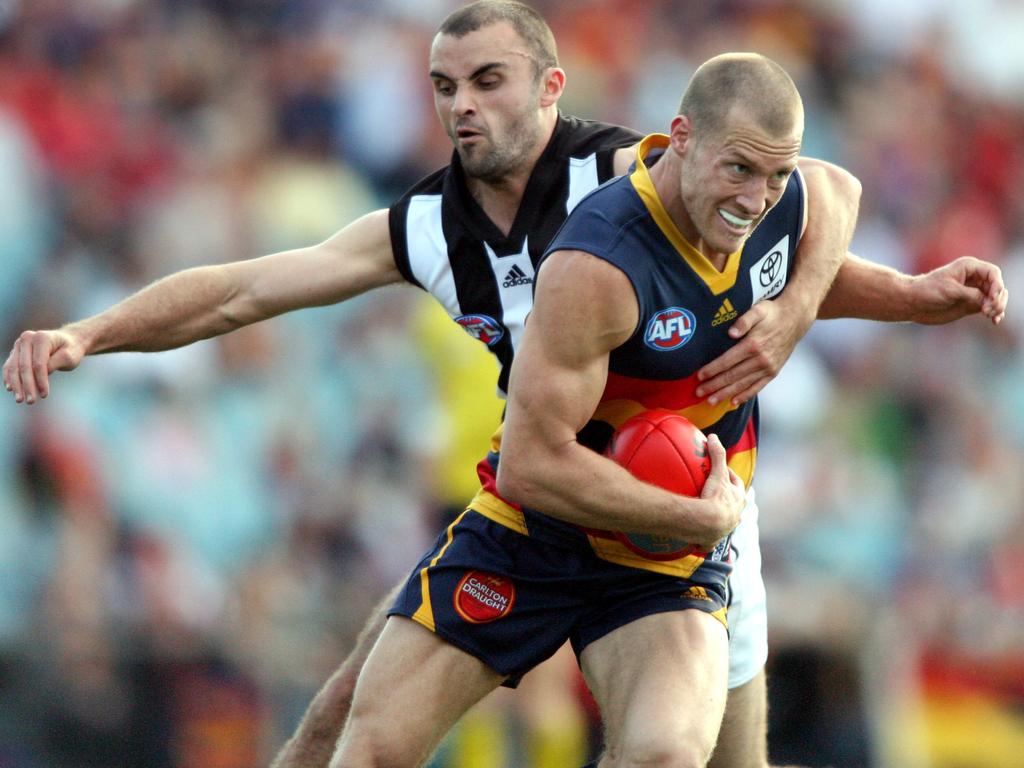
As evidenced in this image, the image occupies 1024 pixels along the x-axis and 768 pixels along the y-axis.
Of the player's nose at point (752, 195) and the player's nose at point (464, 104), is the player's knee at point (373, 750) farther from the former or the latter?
the player's nose at point (464, 104)

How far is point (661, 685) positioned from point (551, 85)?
2.22m

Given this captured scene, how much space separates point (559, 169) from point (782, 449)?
4.96 meters

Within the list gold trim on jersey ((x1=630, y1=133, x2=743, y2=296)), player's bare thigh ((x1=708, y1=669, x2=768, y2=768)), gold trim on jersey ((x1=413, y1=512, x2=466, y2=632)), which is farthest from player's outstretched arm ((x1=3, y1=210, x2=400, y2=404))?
player's bare thigh ((x1=708, y1=669, x2=768, y2=768))

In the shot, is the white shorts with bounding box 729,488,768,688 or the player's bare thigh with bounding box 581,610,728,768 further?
the white shorts with bounding box 729,488,768,688

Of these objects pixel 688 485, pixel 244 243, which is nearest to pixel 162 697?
pixel 244 243

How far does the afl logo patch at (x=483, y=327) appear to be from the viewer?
5.84 metres

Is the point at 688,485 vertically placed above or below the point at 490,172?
below

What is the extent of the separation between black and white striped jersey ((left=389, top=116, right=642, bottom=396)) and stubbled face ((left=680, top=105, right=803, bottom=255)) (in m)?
0.85

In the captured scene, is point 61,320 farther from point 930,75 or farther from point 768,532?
point 930,75

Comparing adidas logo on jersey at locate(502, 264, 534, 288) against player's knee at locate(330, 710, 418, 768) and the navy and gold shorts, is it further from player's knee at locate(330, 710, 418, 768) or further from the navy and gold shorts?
player's knee at locate(330, 710, 418, 768)

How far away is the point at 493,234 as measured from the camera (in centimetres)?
580

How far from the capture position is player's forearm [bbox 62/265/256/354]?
591 centimetres

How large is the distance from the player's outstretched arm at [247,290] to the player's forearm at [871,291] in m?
1.60

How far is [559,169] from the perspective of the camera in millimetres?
5852
